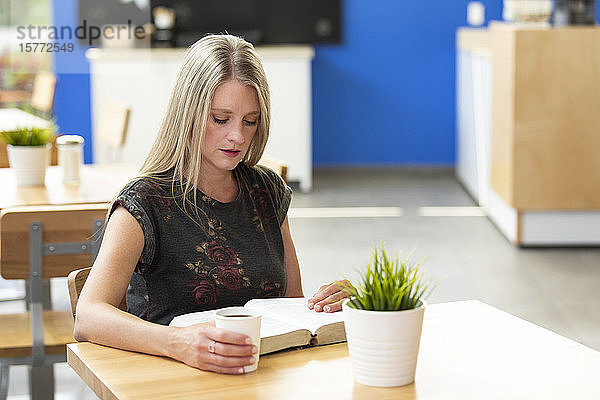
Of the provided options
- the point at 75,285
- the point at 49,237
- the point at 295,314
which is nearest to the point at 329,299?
the point at 295,314

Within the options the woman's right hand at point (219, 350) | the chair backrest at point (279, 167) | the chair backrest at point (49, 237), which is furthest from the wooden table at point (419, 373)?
the chair backrest at point (279, 167)

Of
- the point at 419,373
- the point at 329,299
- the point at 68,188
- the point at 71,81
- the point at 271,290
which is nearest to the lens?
the point at 419,373

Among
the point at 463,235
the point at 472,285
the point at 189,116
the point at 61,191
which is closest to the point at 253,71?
the point at 189,116

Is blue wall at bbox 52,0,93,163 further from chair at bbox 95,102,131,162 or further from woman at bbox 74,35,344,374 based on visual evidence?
woman at bbox 74,35,344,374

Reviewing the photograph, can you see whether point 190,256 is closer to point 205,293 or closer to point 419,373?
point 205,293

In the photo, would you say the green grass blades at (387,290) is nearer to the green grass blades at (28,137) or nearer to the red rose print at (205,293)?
the red rose print at (205,293)

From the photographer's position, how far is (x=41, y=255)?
7.80 feet

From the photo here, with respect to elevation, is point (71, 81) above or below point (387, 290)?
above

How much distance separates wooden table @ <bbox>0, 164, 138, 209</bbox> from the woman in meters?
1.11

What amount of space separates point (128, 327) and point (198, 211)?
14.2 inches

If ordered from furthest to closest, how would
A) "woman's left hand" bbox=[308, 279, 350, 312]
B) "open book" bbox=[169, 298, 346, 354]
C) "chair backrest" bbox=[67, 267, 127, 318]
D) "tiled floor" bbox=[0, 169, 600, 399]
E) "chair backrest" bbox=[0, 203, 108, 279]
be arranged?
"tiled floor" bbox=[0, 169, 600, 399] → "chair backrest" bbox=[0, 203, 108, 279] → "chair backrest" bbox=[67, 267, 127, 318] → "woman's left hand" bbox=[308, 279, 350, 312] → "open book" bbox=[169, 298, 346, 354]

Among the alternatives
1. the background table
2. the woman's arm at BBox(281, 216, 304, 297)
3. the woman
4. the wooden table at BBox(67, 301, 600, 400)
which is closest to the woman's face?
the woman

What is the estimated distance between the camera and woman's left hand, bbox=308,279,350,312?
166cm

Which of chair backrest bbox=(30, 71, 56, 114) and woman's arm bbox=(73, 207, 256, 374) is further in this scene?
chair backrest bbox=(30, 71, 56, 114)
